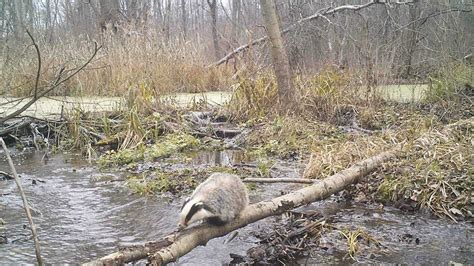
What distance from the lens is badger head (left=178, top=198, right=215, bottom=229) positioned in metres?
3.58

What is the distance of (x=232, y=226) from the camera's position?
391cm

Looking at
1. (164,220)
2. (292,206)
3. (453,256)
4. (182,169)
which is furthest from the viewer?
(182,169)

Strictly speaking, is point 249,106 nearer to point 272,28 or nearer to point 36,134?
point 272,28

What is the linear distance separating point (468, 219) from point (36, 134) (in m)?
7.63

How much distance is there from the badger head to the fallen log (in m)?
0.06

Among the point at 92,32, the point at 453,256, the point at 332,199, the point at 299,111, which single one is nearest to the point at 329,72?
the point at 299,111

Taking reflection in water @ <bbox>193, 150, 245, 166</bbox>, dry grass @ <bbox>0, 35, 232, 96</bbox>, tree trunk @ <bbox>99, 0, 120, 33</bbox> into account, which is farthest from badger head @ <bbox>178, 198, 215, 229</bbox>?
tree trunk @ <bbox>99, 0, 120, 33</bbox>

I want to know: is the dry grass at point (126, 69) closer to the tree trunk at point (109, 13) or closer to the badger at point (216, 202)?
the tree trunk at point (109, 13)

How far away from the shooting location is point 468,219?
5059 mm

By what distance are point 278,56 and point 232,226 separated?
6.76m

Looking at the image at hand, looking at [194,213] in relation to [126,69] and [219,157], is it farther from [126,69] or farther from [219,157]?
[126,69]

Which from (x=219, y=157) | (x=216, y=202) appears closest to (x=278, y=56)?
(x=219, y=157)

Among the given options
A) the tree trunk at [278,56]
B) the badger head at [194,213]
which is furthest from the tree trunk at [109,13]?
the badger head at [194,213]

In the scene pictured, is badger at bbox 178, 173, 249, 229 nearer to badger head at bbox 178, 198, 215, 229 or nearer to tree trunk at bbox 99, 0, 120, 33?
badger head at bbox 178, 198, 215, 229
